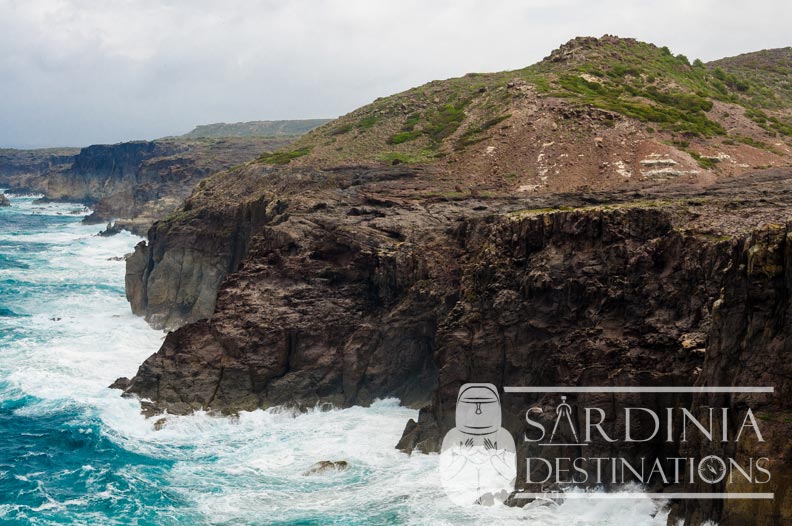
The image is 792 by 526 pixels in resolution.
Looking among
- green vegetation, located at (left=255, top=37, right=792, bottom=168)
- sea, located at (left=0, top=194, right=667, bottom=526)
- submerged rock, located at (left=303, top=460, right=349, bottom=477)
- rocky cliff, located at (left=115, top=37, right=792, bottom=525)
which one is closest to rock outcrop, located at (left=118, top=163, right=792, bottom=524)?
rocky cliff, located at (left=115, top=37, right=792, bottom=525)

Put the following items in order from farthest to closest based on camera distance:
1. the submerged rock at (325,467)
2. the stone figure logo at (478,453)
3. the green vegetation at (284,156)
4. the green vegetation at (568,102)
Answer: the green vegetation at (284,156) < the green vegetation at (568,102) < the submerged rock at (325,467) < the stone figure logo at (478,453)

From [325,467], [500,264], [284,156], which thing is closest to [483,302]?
[500,264]

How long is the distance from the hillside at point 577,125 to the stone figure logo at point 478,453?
23.4 metres

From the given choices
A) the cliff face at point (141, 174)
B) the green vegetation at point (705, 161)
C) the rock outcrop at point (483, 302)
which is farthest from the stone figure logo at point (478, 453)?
the cliff face at point (141, 174)

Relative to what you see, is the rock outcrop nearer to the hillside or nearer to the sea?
the sea

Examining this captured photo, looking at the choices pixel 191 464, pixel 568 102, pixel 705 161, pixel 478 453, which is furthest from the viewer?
pixel 568 102

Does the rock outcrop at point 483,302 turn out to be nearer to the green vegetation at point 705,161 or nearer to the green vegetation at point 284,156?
the green vegetation at point 705,161

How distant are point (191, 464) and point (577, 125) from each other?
41.6 meters

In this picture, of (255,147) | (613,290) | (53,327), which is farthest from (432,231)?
(255,147)

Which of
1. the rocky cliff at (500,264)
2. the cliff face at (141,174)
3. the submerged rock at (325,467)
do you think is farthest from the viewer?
the cliff face at (141,174)

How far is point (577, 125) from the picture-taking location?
6506 cm

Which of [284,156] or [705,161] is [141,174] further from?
[705,161]

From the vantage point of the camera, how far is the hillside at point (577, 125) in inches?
2347

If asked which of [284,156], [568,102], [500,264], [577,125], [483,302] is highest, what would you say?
[568,102]
